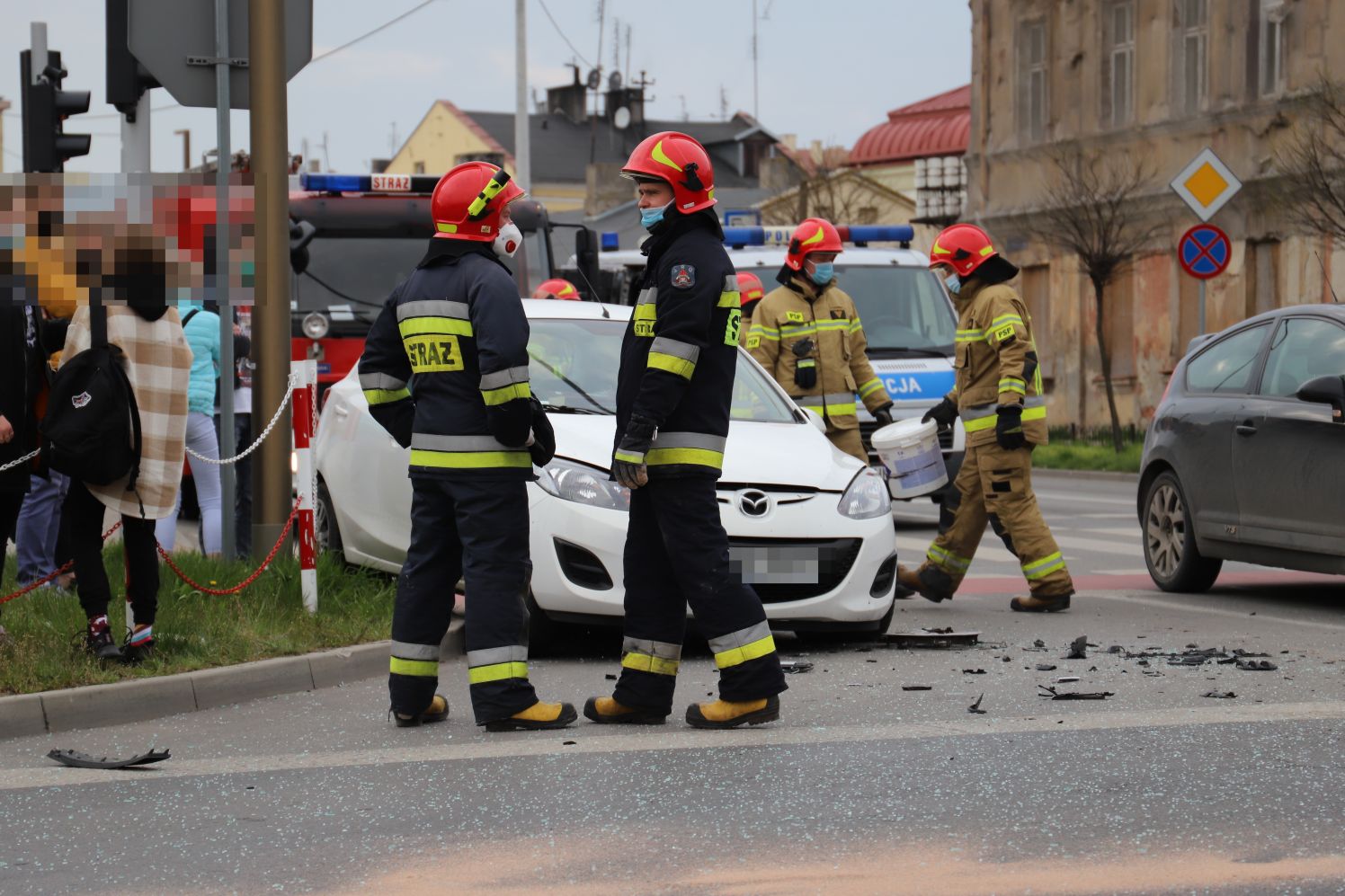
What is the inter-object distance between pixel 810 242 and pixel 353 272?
250 inches

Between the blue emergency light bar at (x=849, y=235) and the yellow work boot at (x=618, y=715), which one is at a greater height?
the blue emergency light bar at (x=849, y=235)

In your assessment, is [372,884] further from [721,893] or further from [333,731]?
[333,731]

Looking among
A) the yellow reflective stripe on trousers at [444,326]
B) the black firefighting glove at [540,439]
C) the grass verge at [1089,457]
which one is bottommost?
the grass verge at [1089,457]

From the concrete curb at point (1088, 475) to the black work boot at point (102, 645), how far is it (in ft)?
55.9

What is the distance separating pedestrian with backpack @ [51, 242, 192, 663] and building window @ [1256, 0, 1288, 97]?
79.0ft

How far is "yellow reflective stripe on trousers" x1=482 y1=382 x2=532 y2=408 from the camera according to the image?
6742 mm

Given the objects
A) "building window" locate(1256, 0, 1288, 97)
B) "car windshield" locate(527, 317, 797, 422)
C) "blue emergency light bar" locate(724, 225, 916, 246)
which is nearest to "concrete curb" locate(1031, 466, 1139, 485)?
"blue emergency light bar" locate(724, 225, 916, 246)

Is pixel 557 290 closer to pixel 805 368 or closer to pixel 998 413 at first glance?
pixel 805 368

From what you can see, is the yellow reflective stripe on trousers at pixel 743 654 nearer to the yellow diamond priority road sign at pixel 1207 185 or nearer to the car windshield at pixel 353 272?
the car windshield at pixel 353 272

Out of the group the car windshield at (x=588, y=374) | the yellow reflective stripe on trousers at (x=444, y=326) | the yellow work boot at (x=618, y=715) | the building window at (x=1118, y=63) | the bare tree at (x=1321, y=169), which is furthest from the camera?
the building window at (x=1118, y=63)

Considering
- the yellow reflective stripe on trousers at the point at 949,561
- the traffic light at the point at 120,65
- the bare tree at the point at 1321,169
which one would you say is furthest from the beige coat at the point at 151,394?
the bare tree at the point at 1321,169

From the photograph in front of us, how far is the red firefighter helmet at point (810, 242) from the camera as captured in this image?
11.5 m

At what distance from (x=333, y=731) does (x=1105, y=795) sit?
2737mm

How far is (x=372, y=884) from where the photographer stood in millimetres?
4891
